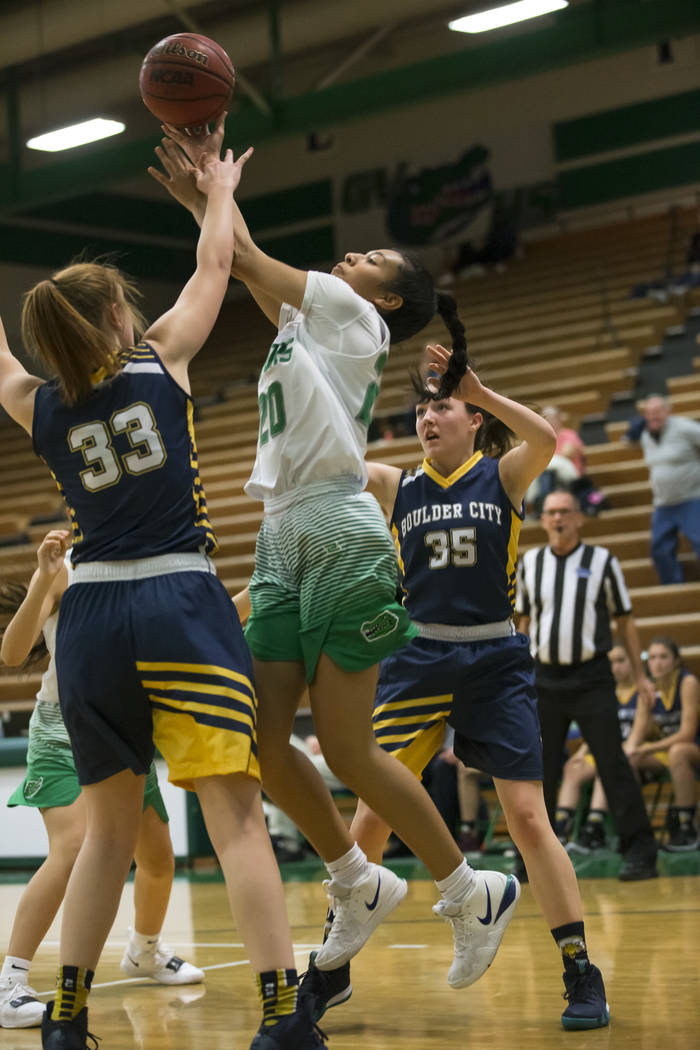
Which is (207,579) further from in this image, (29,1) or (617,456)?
(29,1)

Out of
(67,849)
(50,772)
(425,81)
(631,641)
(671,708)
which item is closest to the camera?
(67,849)

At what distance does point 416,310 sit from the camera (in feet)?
11.8

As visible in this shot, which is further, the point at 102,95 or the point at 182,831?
the point at 102,95

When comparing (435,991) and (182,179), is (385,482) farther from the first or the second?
(435,991)

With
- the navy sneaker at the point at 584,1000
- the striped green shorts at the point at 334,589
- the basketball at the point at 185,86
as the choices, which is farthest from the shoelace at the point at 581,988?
the basketball at the point at 185,86

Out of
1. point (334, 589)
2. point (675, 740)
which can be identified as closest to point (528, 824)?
point (334, 589)

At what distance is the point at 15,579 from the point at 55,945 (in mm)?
2148

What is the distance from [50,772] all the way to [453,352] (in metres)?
1.90

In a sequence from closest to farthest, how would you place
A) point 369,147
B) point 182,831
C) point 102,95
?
point 182,831 → point 102,95 → point 369,147

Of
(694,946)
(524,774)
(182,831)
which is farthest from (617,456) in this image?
(524,774)

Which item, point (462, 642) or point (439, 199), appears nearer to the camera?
point (462, 642)

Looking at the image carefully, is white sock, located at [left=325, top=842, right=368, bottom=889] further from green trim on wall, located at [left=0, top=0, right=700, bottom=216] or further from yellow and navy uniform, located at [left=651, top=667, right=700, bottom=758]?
green trim on wall, located at [left=0, top=0, right=700, bottom=216]

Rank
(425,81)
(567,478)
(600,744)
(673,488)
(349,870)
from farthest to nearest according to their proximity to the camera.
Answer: (425,81) → (567,478) → (673,488) → (600,744) → (349,870)

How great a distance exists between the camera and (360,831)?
394 centimetres
